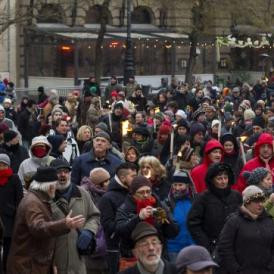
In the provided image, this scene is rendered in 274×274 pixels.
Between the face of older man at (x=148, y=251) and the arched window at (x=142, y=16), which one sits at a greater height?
the arched window at (x=142, y=16)

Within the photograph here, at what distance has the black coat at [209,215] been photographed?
33.3 feet

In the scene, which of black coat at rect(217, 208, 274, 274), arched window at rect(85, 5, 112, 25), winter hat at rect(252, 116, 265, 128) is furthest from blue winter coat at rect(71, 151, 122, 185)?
arched window at rect(85, 5, 112, 25)

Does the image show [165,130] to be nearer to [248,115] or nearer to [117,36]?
[248,115]

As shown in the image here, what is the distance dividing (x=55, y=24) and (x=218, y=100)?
20.7m

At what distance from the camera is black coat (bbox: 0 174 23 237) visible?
444 inches

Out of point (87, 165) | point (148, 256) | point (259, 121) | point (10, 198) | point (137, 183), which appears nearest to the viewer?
point (148, 256)

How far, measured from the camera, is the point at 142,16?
53.4 m

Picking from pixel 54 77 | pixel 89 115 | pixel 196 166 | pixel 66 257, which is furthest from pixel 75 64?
pixel 66 257

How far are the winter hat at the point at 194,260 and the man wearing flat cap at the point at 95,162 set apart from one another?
5.52m

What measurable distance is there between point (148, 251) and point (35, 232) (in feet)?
5.97

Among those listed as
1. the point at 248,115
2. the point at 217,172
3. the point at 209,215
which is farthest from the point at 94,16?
the point at 209,215

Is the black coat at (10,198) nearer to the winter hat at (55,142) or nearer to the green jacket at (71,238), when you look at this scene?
the green jacket at (71,238)

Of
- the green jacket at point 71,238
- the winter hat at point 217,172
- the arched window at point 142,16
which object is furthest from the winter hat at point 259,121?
the arched window at point 142,16

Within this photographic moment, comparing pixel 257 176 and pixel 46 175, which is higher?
pixel 46 175
